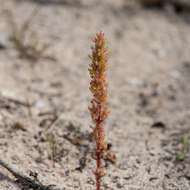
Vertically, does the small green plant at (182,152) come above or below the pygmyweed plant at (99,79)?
below

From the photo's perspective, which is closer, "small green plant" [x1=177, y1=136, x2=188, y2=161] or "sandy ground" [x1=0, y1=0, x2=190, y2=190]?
"sandy ground" [x1=0, y1=0, x2=190, y2=190]

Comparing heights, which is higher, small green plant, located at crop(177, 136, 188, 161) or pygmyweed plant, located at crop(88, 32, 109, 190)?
pygmyweed plant, located at crop(88, 32, 109, 190)

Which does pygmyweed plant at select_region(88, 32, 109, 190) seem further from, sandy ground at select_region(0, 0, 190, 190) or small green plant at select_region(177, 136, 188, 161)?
small green plant at select_region(177, 136, 188, 161)

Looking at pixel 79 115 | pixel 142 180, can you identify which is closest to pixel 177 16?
pixel 79 115

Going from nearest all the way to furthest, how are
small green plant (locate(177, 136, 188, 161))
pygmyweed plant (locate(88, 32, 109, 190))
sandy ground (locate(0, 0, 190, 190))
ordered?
pygmyweed plant (locate(88, 32, 109, 190)), sandy ground (locate(0, 0, 190, 190)), small green plant (locate(177, 136, 188, 161))

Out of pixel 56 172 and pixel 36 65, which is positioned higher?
pixel 36 65

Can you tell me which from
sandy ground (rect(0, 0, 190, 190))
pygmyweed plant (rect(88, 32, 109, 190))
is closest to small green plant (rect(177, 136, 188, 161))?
sandy ground (rect(0, 0, 190, 190))

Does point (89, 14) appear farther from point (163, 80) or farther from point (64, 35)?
point (163, 80)

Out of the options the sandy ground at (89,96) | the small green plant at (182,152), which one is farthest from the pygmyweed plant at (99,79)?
the small green plant at (182,152)

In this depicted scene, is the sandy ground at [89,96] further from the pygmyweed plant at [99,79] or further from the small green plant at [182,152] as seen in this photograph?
the pygmyweed plant at [99,79]
